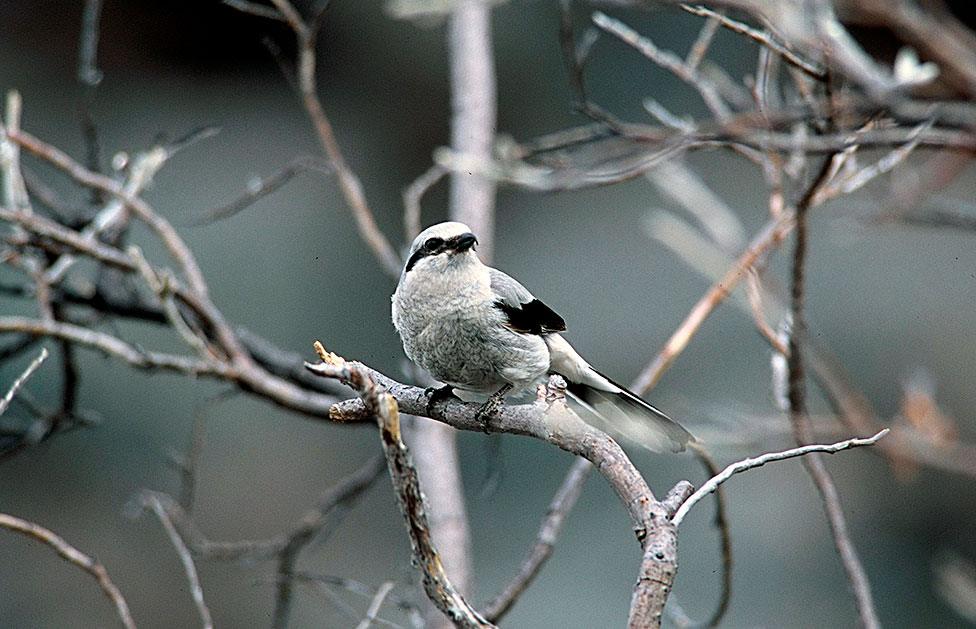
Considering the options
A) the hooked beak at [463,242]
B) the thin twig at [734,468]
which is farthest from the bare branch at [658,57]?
the thin twig at [734,468]

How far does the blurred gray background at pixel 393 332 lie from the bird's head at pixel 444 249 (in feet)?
7.71

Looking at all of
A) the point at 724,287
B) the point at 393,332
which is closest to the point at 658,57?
the point at 724,287

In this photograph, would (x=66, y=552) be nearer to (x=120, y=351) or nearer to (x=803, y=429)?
(x=120, y=351)

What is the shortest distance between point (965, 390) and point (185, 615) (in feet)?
12.4

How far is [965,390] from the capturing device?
192 inches

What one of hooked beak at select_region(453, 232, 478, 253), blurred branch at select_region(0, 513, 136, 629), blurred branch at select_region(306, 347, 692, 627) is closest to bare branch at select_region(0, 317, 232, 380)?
blurred branch at select_region(0, 513, 136, 629)

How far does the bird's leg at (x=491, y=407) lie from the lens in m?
1.87

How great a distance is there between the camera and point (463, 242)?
2.29 meters

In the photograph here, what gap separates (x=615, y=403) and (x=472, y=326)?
427mm

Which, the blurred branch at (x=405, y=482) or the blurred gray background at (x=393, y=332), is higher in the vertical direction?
the blurred gray background at (x=393, y=332)

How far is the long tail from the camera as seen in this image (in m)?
2.18

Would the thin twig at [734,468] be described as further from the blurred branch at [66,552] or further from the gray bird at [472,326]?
the blurred branch at [66,552]

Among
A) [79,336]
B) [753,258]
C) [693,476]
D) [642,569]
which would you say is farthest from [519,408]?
[693,476]

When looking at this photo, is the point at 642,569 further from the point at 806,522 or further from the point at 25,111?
the point at 25,111
